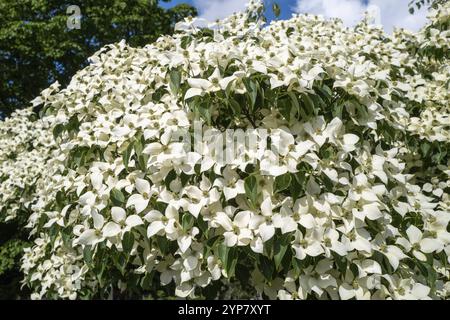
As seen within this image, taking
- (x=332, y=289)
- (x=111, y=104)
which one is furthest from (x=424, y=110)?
(x=111, y=104)

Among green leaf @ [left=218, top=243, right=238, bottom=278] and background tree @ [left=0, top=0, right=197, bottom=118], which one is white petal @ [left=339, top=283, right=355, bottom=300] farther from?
background tree @ [left=0, top=0, right=197, bottom=118]

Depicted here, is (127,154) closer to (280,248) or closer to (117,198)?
(117,198)

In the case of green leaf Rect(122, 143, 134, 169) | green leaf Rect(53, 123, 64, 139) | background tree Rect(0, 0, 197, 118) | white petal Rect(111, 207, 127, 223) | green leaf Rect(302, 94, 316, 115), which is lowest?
white petal Rect(111, 207, 127, 223)

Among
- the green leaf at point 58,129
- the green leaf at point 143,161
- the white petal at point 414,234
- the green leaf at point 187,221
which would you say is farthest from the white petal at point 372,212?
the green leaf at point 58,129

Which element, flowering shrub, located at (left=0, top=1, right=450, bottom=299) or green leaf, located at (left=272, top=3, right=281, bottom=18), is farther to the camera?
green leaf, located at (left=272, top=3, right=281, bottom=18)

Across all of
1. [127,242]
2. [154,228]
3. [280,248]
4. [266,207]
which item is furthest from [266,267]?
[127,242]

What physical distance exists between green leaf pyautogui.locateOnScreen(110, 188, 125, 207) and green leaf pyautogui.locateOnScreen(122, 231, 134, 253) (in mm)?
149

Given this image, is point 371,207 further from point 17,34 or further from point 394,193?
point 17,34

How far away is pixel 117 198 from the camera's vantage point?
1.76 m

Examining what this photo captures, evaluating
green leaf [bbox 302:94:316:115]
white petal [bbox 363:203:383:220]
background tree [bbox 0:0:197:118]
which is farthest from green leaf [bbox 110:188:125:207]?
background tree [bbox 0:0:197:118]

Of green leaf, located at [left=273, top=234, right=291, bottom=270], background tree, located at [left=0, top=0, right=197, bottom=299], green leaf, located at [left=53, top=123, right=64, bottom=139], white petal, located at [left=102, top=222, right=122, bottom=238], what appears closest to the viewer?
green leaf, located at [left=273, top=234, right=291, bottom=270]

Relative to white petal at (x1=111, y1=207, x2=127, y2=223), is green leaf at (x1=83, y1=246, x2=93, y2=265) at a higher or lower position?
lower

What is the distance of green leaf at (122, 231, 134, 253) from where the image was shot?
1.65 m

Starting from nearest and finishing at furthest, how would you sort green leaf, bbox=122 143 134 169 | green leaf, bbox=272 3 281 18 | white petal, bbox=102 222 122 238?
white petal, bbox=102 222 122 238 → green leaf, bbox=122 143 134 169 → green leaf, bbox=272 3 281 18
